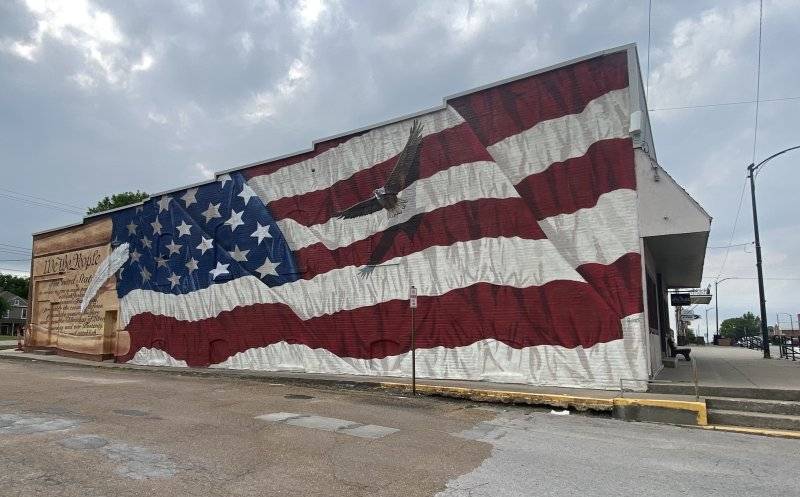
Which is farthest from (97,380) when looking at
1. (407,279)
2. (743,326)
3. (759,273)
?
(743,326)

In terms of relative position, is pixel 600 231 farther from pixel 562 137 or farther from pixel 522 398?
pixel 522 398

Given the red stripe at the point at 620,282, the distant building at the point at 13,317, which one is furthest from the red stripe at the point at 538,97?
the distant building at the point at 13,317

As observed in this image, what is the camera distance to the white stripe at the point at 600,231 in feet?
41.3

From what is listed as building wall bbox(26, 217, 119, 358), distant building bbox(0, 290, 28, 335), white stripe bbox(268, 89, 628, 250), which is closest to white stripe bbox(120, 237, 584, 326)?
white stripe bbox(268, 89, 628, 250)

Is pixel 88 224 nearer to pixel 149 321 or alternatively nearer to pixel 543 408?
pixel 149 321

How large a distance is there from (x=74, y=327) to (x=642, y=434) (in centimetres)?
2572

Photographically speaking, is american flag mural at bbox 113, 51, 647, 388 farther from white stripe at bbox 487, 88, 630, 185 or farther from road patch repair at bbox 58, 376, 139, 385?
road patch repair at bbox 58, 376, 139, 385

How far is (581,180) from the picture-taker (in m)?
13.2

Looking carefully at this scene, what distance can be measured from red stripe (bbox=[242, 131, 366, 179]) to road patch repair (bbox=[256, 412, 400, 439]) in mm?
9703

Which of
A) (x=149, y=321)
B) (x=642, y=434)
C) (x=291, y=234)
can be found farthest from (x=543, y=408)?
(x=149, y=321)

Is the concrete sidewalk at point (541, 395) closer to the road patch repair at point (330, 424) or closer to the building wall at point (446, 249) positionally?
the building wall at point (446, 249)

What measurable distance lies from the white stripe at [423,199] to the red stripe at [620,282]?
291cm

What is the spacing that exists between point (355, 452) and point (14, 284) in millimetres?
104848

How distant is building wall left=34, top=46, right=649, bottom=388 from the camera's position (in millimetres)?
12922
